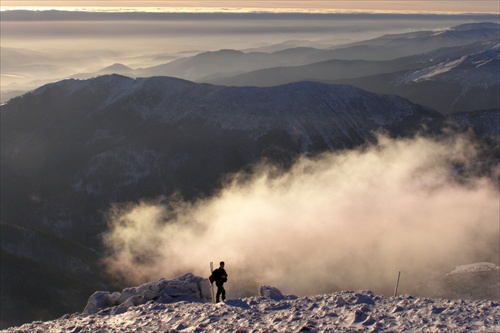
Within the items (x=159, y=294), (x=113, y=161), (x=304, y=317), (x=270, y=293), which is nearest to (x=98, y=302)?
(x=159, y=294)

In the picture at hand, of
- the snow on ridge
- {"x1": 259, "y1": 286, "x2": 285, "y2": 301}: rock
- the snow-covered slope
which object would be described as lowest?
the snow on ridge

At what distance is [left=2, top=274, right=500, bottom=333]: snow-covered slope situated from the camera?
31.0 m

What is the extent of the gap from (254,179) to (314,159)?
2377 cm

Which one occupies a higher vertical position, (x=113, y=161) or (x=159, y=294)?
(x=113, y=161)

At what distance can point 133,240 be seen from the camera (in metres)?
140

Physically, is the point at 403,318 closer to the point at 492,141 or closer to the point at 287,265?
the point at 287,265

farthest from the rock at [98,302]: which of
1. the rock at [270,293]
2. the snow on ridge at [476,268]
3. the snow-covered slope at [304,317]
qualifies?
the snow on ridge at [476,268]

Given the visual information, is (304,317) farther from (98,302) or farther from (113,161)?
(113,161)

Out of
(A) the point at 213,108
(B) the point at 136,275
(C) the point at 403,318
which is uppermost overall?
(A) the point at 213,108

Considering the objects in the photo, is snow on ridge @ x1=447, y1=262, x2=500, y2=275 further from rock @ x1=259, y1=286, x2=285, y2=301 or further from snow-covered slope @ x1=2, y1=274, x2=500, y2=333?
snow-covered slope @ x1=2, y1=274, x2=500, y2=333

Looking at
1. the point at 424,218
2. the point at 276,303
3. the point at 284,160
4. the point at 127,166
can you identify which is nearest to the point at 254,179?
the point at 284,160

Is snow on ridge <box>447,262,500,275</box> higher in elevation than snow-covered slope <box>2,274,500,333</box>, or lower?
lower

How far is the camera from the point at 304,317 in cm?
3278

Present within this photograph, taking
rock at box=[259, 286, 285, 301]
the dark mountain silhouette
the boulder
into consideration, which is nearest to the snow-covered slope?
rock at box=[259, 286, 285, 301]
